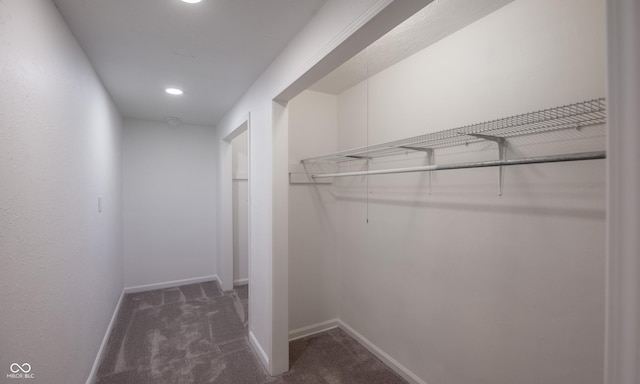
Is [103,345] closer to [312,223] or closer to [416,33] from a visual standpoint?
[312,223]

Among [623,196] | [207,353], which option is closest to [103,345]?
[207,353]

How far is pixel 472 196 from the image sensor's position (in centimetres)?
170

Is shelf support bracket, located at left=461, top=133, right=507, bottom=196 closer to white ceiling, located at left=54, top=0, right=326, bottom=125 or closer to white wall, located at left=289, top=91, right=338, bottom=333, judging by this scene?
white ceiling, located at left=54, top=0, right=326, bottom=125

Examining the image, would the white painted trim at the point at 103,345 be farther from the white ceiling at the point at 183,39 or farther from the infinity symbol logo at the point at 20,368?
the white ceiling at the point at 183,39

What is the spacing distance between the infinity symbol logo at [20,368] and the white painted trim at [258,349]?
1.45 meters

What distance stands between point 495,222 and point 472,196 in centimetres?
20

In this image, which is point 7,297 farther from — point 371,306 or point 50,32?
point 371,306

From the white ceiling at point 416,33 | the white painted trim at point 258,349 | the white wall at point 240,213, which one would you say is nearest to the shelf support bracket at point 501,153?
the white ceiling at point 416,33

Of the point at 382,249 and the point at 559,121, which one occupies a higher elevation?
the point at 559,121

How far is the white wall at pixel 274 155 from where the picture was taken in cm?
132

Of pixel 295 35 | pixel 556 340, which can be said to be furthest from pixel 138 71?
pixel 556 340

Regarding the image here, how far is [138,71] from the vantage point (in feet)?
7.32

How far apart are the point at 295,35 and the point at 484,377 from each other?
7.62ft

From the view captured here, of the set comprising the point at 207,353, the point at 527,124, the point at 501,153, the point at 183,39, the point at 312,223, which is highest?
the point at 183,39
